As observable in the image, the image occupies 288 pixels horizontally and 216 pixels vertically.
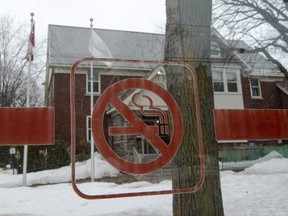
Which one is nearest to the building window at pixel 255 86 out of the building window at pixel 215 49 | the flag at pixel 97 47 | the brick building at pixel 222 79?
the brick building at pixel 222 79

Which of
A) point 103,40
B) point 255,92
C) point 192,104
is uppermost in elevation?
point 103,40

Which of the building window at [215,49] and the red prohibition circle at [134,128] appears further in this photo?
the building window at [215,49]

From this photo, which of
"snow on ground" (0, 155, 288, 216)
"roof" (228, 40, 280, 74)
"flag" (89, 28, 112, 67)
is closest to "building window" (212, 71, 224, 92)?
"roof" (228, 40, 280, 74)

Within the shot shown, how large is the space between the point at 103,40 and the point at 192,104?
219cm

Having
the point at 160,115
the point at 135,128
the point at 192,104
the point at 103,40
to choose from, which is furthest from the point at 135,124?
the point at 103,40

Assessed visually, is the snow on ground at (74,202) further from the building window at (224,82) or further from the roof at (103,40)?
the building window at (224,82)

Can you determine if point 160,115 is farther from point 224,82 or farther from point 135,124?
point 224,82

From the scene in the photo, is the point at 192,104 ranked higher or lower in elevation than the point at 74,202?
higher

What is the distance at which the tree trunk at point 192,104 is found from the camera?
1797 millimetres

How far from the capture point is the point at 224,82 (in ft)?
7.84

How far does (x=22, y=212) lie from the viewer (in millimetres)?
3453

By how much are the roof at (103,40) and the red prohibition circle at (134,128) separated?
1220 millimetres

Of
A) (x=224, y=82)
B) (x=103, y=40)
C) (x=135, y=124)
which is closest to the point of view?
(x=135, y=124)

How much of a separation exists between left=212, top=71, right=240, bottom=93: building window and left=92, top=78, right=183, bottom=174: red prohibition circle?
707 millimetres
